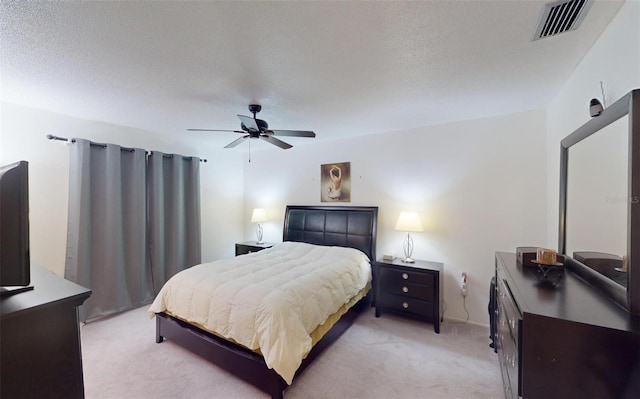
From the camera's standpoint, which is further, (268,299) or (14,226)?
(268,299)

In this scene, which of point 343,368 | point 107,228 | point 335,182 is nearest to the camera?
point 343,368

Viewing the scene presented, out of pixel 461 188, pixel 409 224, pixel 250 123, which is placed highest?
pixel 250 123

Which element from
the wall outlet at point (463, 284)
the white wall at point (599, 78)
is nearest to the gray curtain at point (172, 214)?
the wall outlet at point (463, 284)

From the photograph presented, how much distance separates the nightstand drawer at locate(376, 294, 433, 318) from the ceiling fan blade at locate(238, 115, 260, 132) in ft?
7.83

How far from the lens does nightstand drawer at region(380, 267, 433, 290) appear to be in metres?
2.85

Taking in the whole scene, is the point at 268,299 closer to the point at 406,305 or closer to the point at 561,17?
the point at 406,305

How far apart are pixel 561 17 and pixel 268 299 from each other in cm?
245

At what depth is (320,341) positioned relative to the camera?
2.31 meters

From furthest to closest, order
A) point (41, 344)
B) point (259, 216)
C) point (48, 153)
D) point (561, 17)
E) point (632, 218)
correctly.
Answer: point (259, 216)
point (48, 153)
point (561, 17)
point (632, 218)
point (41, 344)

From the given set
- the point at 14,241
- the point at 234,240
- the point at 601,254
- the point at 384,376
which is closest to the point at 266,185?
the point at 234,240

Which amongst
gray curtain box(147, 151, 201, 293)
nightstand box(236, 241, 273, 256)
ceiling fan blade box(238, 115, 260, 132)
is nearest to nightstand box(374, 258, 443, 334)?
nightstand box(236, 241, 273, 256)

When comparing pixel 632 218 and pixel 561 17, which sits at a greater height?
pixel 561 17

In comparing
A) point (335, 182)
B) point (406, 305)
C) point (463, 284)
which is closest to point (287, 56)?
point (335, 182)

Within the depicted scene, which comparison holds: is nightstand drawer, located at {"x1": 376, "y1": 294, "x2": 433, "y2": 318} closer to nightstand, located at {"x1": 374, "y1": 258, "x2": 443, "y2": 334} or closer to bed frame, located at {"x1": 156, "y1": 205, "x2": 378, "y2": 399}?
nightstand, located at {"x1": 374, "y1": 258, "x2": 443, "y2": 334}
